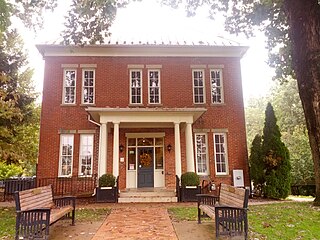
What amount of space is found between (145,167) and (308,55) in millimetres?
9933

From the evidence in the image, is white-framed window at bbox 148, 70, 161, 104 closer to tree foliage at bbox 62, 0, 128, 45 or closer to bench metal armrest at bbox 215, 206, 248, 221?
tree foliage at bbox 62, 0, 128, 45

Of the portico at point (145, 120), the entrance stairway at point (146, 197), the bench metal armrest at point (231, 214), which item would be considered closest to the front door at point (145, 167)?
the entrance stairway at point (146, 197)

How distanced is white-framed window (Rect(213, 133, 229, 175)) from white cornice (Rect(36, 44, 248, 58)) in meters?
4.77

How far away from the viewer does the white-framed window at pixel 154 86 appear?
15758mm

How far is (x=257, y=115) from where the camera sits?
42188 millimetres

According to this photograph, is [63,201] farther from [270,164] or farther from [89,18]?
[270,164]

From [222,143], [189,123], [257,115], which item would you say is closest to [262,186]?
[222,143]

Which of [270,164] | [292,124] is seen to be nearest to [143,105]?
[270,164]

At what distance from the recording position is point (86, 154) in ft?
48.8

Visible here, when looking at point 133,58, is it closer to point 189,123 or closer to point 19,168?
point 189,123

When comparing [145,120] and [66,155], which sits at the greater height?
[145,120]

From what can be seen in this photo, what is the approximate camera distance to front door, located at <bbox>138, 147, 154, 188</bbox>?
581 inches

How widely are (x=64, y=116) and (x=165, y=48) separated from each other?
6778 millimetres

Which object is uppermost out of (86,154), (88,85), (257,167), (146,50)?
(146,50)
